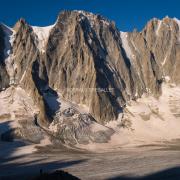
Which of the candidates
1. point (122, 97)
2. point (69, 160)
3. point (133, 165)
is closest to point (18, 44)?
point (122, 97)

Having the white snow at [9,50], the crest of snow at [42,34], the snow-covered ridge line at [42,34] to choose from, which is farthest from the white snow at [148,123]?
the crest of snow at [42,34]

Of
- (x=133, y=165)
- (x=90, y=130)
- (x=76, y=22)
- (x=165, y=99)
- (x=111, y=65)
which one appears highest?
(x=76, y=22)

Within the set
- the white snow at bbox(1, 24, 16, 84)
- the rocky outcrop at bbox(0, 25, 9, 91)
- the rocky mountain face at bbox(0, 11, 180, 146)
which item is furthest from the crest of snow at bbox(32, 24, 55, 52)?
the rocky outcrop at bbox(0, 25, 9, 91)

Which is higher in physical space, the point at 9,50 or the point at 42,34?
the point at 42,34

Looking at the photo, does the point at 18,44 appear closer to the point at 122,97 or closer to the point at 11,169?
the point at 122,97

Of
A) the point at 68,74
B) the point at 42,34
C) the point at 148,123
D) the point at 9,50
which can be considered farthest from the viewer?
the point at 42,34

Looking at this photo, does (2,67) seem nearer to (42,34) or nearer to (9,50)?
(9,50)

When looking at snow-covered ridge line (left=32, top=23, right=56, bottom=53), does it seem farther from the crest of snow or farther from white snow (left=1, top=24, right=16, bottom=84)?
white snow (left=1, top=24, right=16, bottom=84)

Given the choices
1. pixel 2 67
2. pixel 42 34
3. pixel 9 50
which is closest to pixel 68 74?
pixel 42 34
